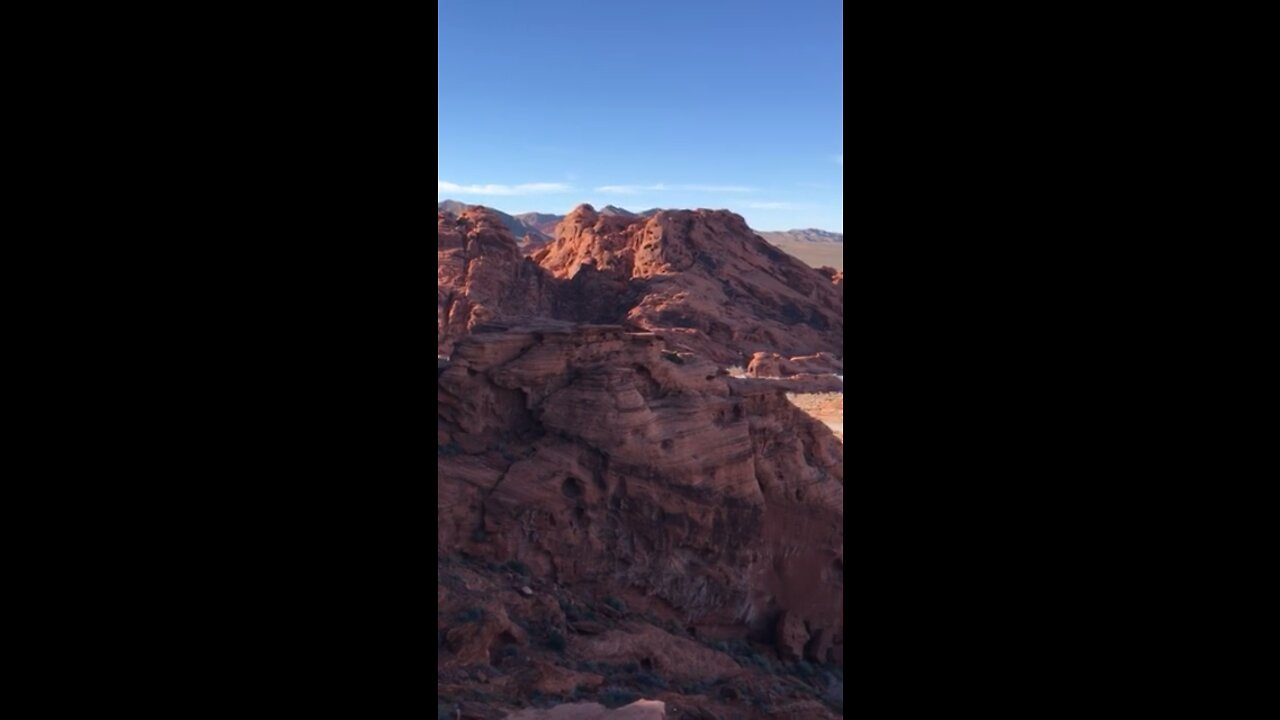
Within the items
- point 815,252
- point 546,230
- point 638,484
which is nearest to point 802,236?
point 815,252

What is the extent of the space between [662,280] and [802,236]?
323 feet

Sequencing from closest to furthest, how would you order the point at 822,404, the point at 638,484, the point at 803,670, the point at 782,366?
1. the point at 803,670
2. the point at 638,484
3. the point at 822,404
4. the point at 782,366

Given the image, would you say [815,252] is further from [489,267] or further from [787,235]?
[489,267]

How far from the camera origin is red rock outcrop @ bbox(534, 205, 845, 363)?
25.3 m

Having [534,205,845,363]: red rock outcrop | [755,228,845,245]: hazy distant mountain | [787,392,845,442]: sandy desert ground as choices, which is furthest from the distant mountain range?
[787,392,845,442]: sandy desert ground

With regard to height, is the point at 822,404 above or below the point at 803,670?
above

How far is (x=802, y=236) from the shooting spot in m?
120

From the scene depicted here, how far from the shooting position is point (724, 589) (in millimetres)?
11922
